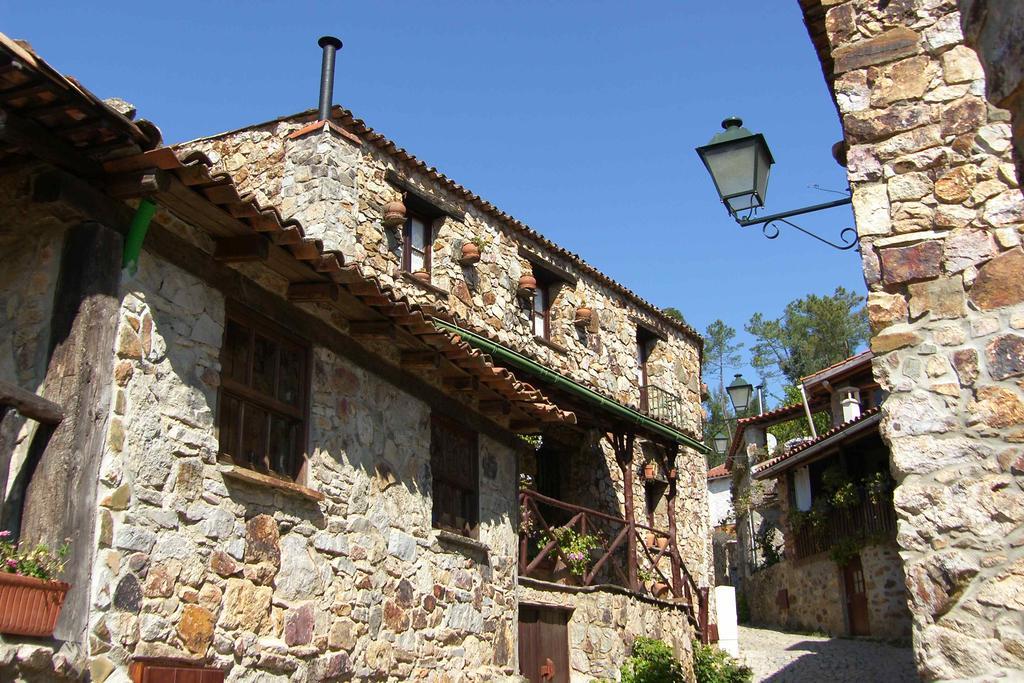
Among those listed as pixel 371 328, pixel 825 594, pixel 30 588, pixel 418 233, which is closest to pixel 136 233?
pixel 30 588

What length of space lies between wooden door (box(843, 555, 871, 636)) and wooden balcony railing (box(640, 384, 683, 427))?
460cm

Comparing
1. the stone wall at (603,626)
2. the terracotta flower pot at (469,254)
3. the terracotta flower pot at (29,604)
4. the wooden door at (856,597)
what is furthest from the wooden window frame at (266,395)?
the wooden door at (856,597)

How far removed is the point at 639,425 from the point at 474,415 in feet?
19.9

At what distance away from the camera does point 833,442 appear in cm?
2016

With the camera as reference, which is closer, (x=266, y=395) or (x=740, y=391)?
(x=266, y=395)

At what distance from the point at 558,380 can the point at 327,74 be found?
502 centimetres

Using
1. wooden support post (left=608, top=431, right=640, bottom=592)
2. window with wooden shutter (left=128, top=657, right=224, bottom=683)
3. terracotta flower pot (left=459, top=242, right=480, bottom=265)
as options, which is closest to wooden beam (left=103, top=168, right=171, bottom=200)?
window with wooden shutter (left=128, top=657, right=224, bottom=683)

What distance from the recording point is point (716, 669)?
14.3 metres

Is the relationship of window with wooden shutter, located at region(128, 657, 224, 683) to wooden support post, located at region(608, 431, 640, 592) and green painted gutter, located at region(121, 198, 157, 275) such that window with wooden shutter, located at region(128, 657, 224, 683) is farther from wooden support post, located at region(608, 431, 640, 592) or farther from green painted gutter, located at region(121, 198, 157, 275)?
wooden support post, located at region(608, 431, 640, 592)

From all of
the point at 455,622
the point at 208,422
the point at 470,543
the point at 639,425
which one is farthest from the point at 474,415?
the point at 639,425

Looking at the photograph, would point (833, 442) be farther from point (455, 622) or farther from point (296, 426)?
point (296, 426)

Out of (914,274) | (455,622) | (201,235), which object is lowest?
(455,622)

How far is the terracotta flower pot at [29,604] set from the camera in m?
4.60

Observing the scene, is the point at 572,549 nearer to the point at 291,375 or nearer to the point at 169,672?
the point at 291,375
